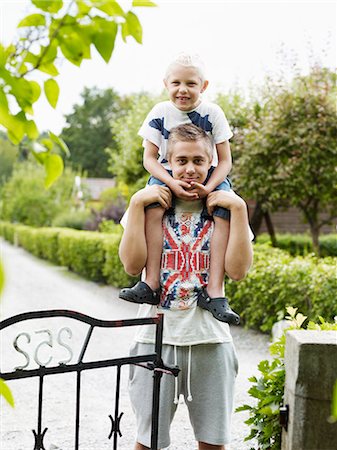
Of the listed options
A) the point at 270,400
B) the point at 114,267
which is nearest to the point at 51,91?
the point at 270,400

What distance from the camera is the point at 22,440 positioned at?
15.6ft

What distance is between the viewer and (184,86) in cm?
287

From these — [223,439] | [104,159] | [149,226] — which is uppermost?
[104,159]

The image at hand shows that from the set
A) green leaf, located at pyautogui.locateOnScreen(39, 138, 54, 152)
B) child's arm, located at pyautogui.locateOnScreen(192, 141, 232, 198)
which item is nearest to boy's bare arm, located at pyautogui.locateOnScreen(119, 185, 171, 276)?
child's arm, located at pyautogui.locateOnScreen(192, 141, 232, 198)

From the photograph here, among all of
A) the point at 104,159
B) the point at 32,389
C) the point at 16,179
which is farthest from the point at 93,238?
the point at 104,159

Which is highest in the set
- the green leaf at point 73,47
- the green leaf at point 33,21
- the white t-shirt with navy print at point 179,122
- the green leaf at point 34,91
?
the white t-shirt with navy print at point 179,122

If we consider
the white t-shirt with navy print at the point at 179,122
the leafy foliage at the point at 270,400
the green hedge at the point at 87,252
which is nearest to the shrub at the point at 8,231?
the green hedge at the point at 87,252

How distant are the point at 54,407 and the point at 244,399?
1445 millimetres

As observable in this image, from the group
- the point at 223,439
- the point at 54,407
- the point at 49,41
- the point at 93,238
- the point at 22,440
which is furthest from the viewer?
the point at 93,238

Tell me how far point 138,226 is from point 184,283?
0.89 ft

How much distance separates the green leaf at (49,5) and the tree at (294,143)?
36.0 feet

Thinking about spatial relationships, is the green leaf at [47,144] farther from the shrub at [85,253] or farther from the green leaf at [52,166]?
the shrub at [85,253]

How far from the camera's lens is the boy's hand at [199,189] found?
2740mm

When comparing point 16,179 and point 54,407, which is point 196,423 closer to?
point 54,407
